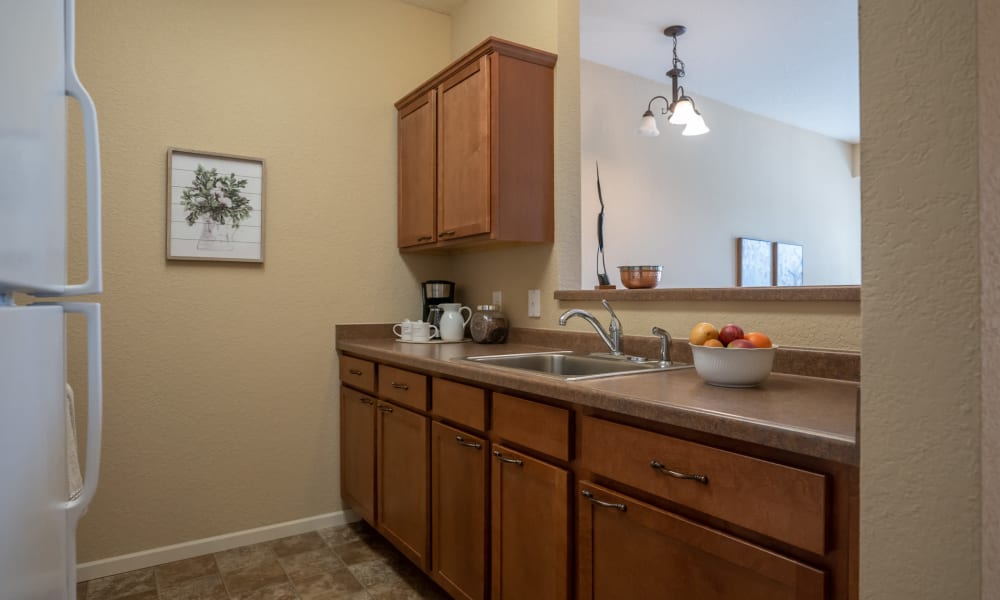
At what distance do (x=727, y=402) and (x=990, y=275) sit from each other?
57 centimetres

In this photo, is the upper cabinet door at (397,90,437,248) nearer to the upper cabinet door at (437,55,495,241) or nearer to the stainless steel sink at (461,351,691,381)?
the upper cabinet door at (437,55,495,241)

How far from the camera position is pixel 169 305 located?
2.46 metres

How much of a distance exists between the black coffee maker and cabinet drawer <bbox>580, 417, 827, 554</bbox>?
5.72ft

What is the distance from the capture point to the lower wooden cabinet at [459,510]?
1715 millimetres

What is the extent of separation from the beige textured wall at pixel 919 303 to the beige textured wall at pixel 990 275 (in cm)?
1

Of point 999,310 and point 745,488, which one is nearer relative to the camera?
point 999,310

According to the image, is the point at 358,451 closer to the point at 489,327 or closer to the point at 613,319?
the point at 489,327

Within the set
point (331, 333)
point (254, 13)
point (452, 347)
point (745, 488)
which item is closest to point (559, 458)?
point (745, 488)

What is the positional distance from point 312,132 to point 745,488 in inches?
97.8

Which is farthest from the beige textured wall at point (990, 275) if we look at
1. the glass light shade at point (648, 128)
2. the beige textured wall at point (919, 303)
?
the glass light shade at point (648, 128)

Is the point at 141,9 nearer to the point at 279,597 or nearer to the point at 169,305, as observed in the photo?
the point at 169,305

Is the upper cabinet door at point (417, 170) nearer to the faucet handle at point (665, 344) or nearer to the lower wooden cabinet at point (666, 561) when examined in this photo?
the faucet handle at point (665, 344)

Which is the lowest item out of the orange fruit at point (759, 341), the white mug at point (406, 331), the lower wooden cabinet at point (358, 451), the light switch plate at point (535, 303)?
the lower wooden cabinet at point (358, 451)

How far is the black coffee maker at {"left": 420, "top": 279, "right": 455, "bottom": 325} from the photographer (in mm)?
2965
